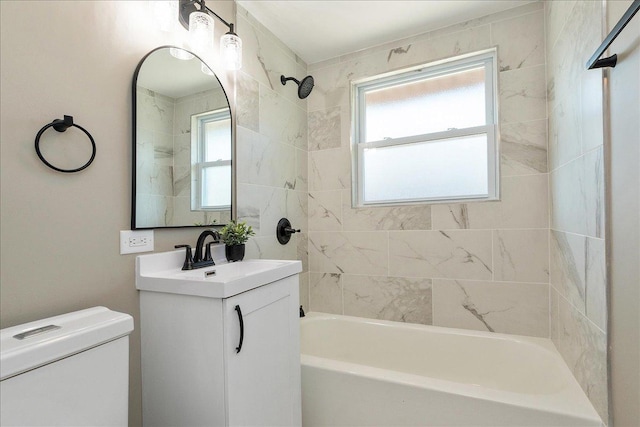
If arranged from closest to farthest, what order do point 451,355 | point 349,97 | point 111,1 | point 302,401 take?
point 111,1, point 302,401, point 451,355, point 349,97

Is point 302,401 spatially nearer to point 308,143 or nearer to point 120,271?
point 120,271

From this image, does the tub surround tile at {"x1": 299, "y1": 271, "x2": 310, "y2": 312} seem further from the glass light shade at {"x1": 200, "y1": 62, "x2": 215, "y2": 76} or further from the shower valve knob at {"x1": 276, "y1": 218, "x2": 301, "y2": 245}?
the glass light shade at {"x1": 200, "y1": 62, "x2": 215, "y2": 76}

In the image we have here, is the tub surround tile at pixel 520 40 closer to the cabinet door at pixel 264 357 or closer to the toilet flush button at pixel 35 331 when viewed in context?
the cabinet door at pixel 264 357

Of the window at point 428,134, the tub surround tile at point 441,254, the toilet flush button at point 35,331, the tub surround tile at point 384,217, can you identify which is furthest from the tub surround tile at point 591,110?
the toilet flush button at point 35,331

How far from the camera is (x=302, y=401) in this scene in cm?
161

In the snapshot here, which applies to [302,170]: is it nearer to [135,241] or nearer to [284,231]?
[284,231]

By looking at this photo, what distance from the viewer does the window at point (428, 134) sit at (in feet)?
6.86

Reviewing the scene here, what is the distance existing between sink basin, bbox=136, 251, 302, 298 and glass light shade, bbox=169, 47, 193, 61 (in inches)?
37.7

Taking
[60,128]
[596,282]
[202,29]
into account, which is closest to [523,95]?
[596,282]

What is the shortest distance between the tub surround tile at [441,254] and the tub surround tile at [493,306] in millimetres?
79

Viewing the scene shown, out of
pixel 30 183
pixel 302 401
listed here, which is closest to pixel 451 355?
pixel 302 401

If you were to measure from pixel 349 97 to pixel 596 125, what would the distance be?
5.44ft

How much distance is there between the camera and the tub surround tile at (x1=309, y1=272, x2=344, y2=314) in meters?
2.45

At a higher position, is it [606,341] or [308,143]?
[308,143]
